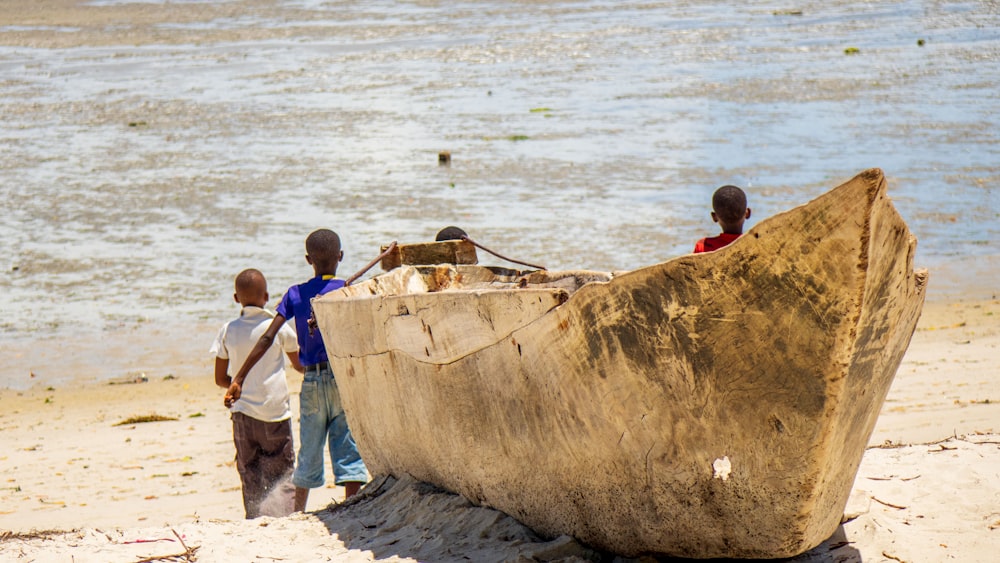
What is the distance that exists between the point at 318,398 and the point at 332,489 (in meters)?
1.07

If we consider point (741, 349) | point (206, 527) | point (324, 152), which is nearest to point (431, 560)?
point (206, 527)

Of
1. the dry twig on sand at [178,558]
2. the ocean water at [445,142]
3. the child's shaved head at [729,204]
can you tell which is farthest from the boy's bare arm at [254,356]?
the ocean water at [445,142]

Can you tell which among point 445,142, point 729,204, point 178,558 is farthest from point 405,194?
point 178,558

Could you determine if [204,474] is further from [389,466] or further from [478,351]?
[478,351]

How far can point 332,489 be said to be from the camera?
6.53 metres

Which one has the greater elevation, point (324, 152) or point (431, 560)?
point (324, 152)

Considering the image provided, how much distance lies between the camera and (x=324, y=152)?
16.8m

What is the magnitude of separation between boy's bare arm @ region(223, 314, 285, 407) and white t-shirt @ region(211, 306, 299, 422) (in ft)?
0.36

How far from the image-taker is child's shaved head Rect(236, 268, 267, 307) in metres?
5.50

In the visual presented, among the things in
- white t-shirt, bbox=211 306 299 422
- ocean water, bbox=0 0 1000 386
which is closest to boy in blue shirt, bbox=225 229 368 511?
white t-shirt, bbox=211 306 299 422

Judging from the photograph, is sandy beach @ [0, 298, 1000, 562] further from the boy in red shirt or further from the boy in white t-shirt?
the boy in red shirt

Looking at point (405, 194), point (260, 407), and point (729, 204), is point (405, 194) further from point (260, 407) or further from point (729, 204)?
point (729, 204)

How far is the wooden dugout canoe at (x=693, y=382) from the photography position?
11.3 feet

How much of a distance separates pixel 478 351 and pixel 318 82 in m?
19.4
